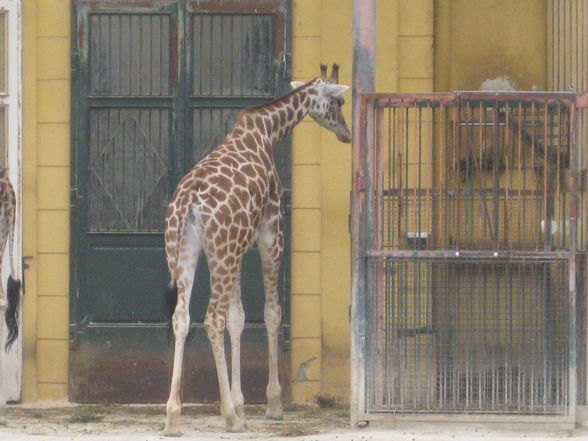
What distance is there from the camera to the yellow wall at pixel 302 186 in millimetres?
10547

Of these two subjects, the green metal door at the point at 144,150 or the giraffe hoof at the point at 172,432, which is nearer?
the giraffe hoof at the point at 172,432

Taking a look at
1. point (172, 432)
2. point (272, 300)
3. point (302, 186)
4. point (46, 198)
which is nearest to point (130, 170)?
point (46, 198)

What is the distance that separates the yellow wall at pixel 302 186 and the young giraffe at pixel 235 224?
59 cm

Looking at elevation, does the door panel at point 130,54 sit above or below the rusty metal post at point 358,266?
above

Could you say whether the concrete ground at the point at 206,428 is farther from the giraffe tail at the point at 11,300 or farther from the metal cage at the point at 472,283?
the giraffe tail at the point at 11,300

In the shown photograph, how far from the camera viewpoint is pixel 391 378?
902 cm

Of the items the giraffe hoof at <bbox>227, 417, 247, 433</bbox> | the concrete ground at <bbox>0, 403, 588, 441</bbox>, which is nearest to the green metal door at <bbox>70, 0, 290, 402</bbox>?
the concrete ground at <bbox>0, 403, 588, 441</bbox>

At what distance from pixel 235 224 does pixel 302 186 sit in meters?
1.52

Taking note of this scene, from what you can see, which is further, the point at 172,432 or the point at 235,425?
the point at 235,425

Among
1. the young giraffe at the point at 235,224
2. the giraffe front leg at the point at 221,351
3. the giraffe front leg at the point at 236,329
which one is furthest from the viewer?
the giraffe front leg at the point at 236,329

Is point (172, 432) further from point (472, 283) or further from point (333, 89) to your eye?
point (333, 89)

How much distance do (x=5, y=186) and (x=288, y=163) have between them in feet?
7.03

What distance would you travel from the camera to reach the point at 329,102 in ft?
32.9

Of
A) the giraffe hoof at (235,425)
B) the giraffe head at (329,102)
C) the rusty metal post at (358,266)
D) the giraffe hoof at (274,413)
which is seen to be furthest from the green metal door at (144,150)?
the rusty metal post at (358,266)
